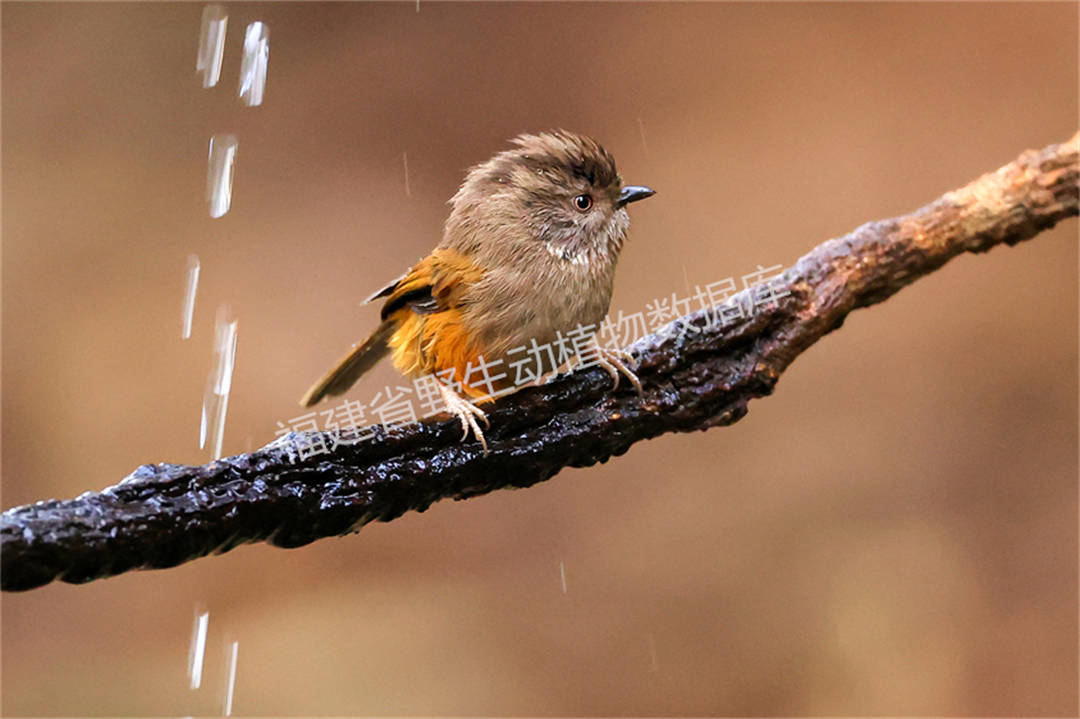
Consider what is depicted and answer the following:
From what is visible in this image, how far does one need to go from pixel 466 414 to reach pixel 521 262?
15.0 inches

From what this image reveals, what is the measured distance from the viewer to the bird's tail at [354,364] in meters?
2.29

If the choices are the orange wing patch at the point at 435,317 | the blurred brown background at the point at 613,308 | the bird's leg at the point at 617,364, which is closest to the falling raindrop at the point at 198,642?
the blurred brown background at the point at 613,308

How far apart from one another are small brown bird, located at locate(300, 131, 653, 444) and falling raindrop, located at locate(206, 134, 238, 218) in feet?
6.00

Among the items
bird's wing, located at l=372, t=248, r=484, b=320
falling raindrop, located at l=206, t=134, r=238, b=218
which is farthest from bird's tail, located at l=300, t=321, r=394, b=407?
falling raindrop, located at l=206, t=134, r=238, b=218

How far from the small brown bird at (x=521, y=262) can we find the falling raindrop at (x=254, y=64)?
170 cm

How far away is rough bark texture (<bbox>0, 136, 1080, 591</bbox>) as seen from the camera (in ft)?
4.87

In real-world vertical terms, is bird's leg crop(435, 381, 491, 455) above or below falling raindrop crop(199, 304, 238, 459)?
below

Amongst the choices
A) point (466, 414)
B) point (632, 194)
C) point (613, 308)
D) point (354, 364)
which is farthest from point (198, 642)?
point (632, 194)

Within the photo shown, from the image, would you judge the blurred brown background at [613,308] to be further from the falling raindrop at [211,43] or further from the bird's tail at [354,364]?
the bird's tail at [354,364]

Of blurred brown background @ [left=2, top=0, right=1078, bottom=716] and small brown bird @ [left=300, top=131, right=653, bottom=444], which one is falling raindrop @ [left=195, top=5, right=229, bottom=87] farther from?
small brown bird @ [left=300, top=131, right=653, bottom=444]

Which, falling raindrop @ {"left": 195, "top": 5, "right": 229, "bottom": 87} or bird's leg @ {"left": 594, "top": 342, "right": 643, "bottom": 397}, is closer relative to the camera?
bird's leg @ {"left": 594, "top": 342, "right": 643, "bottom": 397}

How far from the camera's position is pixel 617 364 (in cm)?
196

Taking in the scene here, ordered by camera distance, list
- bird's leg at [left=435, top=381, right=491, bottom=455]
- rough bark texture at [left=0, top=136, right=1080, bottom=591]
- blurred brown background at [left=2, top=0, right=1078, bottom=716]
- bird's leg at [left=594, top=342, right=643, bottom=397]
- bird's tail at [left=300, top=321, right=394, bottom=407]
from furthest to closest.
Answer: blurred brown background at [left=2, top=0, right=1078, bottom=716] → bird's tail at [left=300, top=321, right=394, bottom=407] → bird's leg at [left=594, top=342, right=643, bottom=397] → bird's leg at [left=435, top=381, right=491, bottom=455] → rough bark texture at [left=0, top=136, right=1080, bottom=591]

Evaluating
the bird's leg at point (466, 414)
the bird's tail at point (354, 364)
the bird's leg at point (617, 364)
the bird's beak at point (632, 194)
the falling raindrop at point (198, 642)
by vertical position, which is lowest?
the falling raindrop at point (198, 642)
